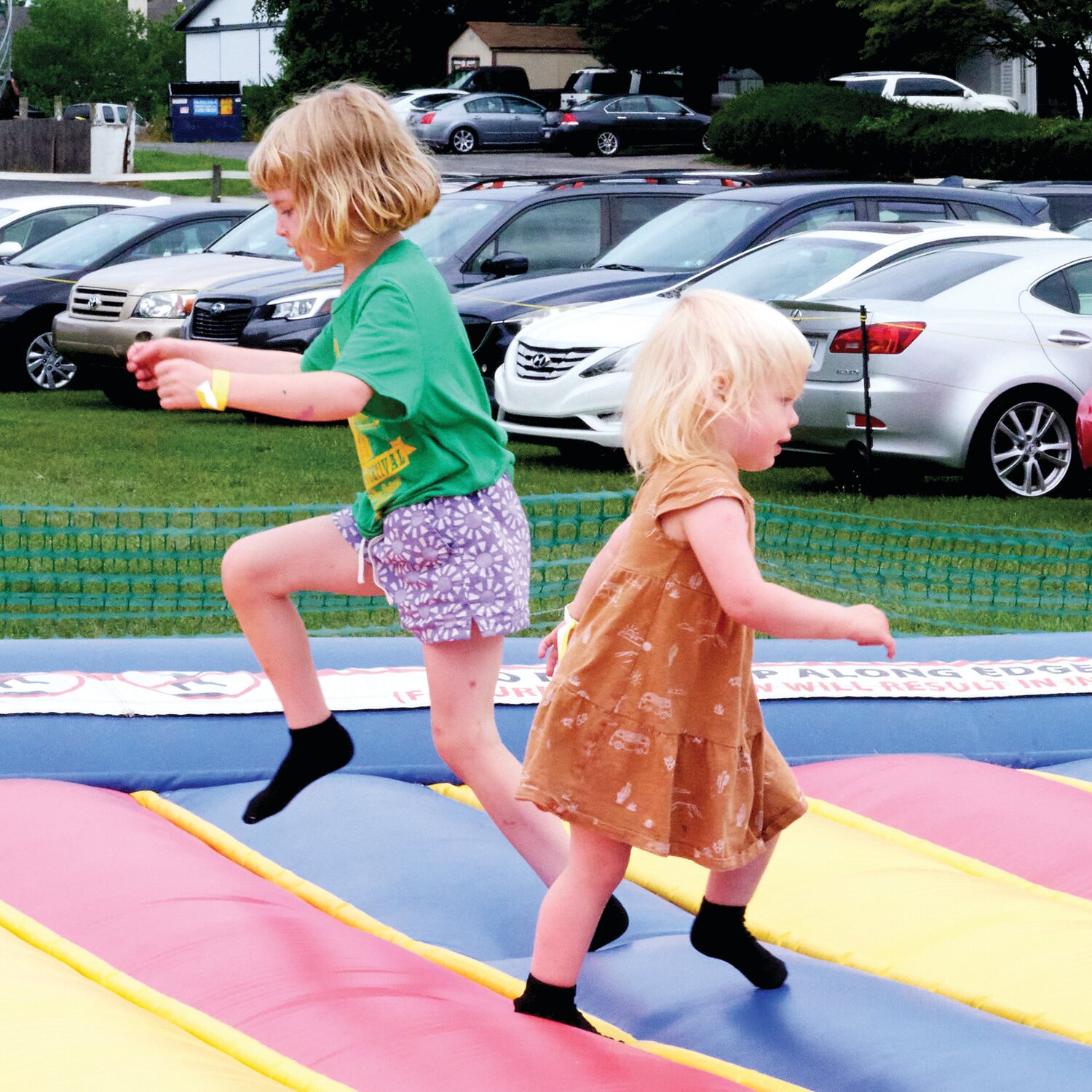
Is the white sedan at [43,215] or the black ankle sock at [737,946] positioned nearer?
the black ankle sock at [737,946]

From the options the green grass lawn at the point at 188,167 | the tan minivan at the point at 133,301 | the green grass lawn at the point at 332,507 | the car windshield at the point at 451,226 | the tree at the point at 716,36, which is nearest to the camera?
the green grass lawn at the point at 332,507

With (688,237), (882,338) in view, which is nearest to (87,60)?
(688,237)

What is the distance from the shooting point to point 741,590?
251 cm

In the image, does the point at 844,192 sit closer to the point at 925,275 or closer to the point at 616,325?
the point at 925,275

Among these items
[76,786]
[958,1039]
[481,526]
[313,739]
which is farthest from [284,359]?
[958,1039]

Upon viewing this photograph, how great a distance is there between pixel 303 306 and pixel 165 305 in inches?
58.7

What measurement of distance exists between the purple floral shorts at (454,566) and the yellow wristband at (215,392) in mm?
517

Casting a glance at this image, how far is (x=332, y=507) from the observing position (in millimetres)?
6570

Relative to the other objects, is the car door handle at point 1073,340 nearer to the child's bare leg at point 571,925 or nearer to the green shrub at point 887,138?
the child's bare leg at point 571,925

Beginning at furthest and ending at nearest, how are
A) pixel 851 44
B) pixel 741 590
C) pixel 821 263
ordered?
pixel 851 44 → pixel 821 263 → pixel 741 590

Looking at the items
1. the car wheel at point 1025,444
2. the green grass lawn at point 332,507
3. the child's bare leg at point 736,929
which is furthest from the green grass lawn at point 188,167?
the child's bare leg at point 736,929

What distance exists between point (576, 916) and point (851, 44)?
143 feet

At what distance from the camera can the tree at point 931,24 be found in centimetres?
3139

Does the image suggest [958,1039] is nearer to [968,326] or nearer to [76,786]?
[76,786]
